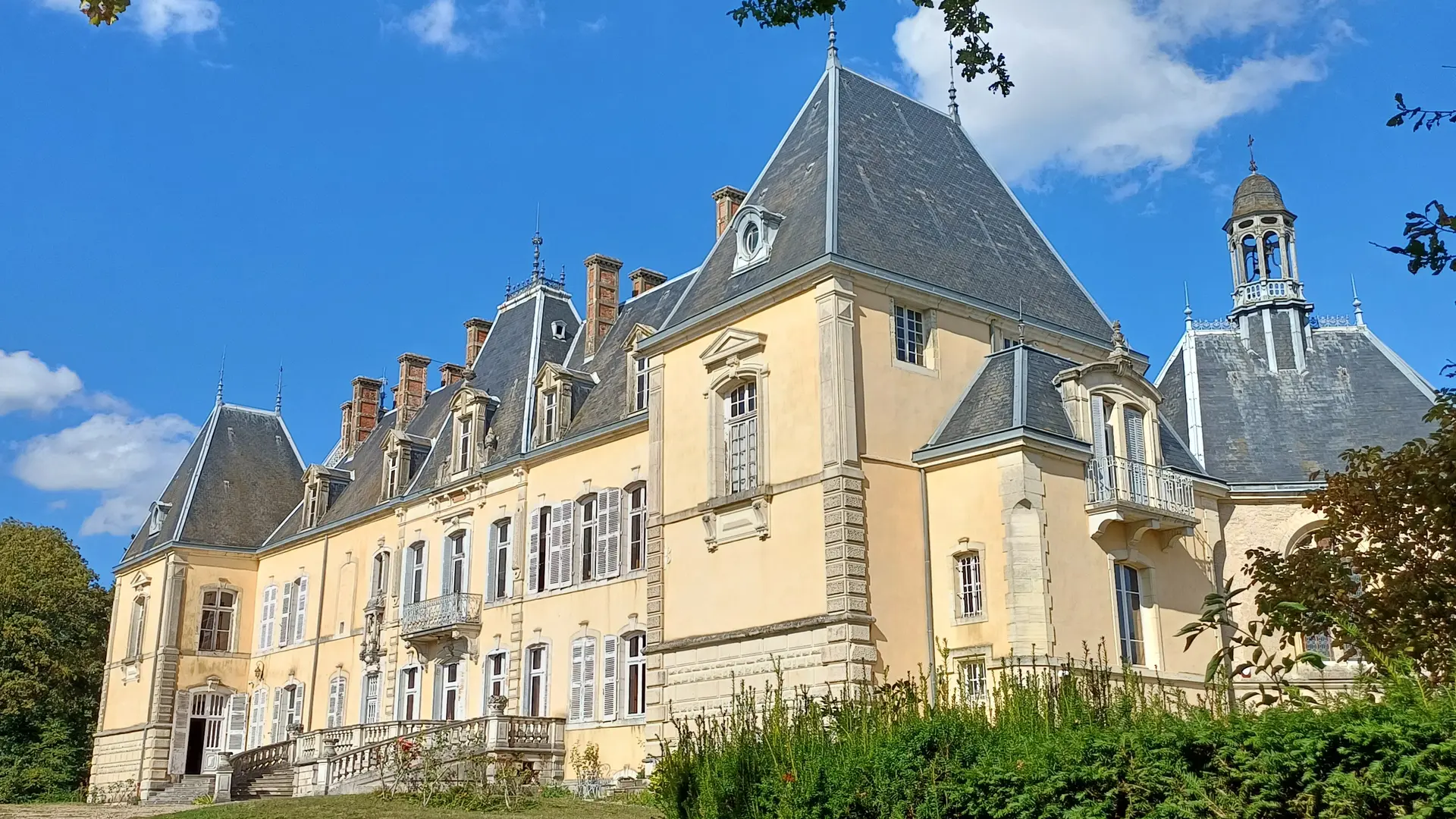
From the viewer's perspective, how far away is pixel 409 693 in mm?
31938

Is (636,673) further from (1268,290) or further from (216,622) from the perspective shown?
(216,622)

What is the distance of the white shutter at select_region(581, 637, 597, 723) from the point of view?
26.3m

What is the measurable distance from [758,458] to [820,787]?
11913mm

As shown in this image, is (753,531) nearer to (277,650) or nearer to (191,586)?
(277,650)

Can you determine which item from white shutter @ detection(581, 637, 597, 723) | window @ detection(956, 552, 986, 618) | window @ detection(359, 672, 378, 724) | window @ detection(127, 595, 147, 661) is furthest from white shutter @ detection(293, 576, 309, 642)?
window @ detection(956, 552, 986, 618)

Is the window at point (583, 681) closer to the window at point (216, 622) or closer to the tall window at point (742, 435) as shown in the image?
the tall window at point (742, 435)

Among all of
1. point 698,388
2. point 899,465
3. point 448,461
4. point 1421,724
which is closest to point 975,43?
point 1421,724

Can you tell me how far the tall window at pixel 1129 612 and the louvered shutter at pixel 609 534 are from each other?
9.75m

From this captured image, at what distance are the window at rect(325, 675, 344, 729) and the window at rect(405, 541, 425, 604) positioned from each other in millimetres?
3982

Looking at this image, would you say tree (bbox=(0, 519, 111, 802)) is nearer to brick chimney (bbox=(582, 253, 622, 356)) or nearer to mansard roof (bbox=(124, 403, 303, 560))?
mansard roof (bbox=(124, 403, 303, 560))

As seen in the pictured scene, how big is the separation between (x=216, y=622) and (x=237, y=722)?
301 cm

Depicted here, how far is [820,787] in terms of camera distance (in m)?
10.3

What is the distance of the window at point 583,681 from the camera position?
26.4 m

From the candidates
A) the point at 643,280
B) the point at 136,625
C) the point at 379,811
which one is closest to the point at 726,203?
the point at 643,280
